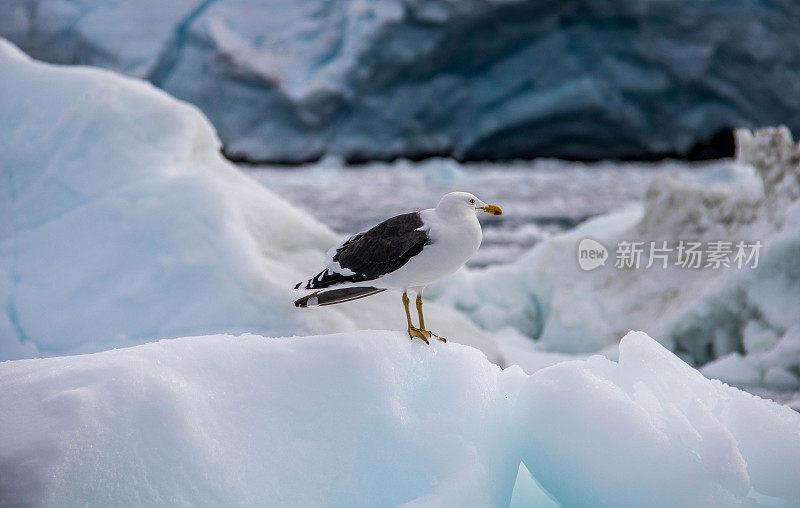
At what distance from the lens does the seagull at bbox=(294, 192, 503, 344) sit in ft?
5.55

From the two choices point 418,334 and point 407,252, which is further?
point 418,334

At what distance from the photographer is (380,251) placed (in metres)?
1.72

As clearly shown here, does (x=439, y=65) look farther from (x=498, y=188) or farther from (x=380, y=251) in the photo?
(x=380, y=251)

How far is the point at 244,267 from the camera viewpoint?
318 cm

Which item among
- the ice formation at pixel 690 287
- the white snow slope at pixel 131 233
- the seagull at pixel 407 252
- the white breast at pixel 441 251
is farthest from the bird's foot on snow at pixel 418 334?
the ice formation at pixel 690 287

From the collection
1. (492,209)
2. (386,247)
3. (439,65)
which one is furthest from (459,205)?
(439,65)

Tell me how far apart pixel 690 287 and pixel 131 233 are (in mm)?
3211

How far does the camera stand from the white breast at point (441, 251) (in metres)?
1.69

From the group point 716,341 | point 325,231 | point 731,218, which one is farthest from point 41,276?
point 731,218

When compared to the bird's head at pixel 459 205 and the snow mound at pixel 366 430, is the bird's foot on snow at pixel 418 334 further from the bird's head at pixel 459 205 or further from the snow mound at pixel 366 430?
the bird's head at pixel 459 205

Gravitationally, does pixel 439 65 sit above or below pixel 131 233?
below

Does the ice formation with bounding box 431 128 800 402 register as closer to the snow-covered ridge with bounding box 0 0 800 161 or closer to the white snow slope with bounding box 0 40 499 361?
the white snow slope with bounding box 0 40 499 361

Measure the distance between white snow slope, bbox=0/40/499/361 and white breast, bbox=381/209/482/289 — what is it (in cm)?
146

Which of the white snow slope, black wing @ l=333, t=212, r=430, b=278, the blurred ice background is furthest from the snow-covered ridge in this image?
black wing @ l=333, t=212, r=430, b=278
